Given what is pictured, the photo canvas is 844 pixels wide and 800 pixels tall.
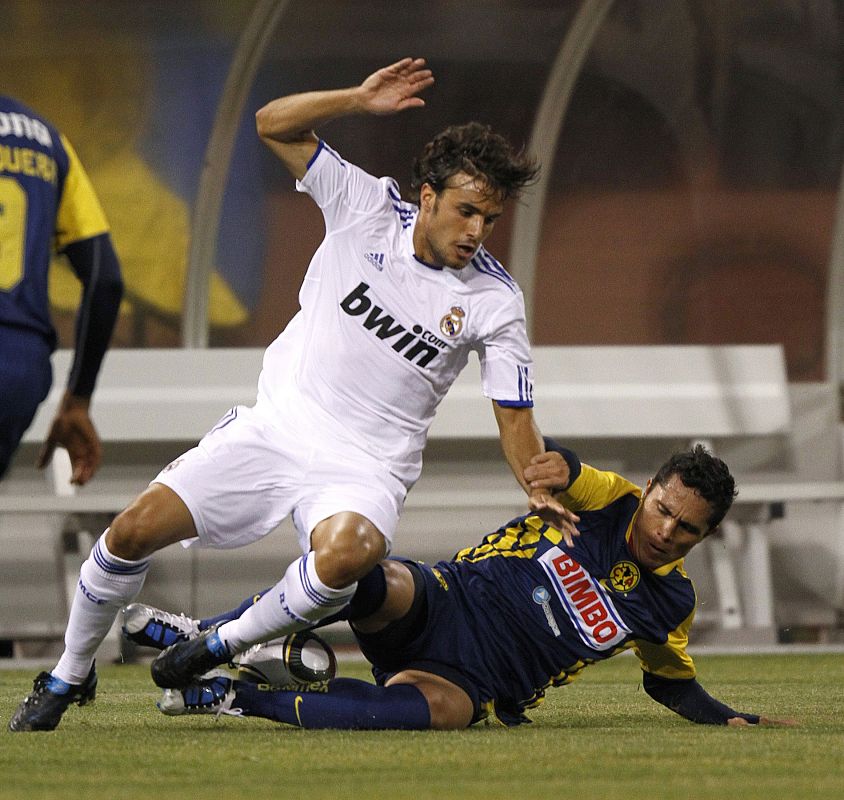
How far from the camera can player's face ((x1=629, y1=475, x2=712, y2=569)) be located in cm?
397

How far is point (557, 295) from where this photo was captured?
998 cm

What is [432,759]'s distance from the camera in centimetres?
326

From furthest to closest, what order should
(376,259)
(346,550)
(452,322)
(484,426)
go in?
(484,426) → (376,259) → (452,322) → (346,550)

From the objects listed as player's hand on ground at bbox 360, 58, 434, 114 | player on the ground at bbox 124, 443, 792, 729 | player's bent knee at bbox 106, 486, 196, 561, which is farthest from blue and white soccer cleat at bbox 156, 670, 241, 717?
player's hand on ground at bbox 360, 58, 434, 114

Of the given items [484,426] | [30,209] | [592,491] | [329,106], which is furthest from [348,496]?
[484,426]

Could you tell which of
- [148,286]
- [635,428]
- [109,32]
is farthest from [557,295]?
[109,32]

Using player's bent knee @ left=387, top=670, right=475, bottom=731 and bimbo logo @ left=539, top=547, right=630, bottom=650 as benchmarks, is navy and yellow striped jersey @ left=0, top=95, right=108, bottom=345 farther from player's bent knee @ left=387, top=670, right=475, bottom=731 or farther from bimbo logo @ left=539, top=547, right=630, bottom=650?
bimbo logo @ left=539, top=547, right=630, bottom=650

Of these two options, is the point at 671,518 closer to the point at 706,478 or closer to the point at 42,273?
the point at 706,478

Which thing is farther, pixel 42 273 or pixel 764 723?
pixel 764 723

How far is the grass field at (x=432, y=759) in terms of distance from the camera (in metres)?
2.83

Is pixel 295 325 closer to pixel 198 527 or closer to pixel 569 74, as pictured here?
pixel 198 527

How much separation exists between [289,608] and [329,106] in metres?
1.29

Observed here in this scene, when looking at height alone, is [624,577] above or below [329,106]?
below

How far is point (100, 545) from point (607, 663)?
4.18m
